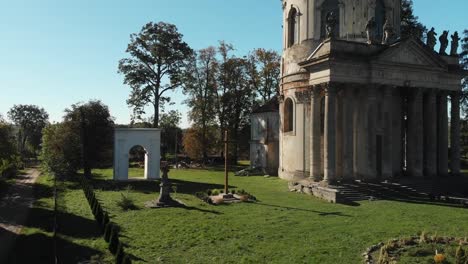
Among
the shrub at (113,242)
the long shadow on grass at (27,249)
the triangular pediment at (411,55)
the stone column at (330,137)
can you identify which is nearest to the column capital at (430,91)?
the triangular pediment at (411,55)

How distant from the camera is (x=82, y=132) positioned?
3653 cm

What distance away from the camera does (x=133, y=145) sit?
36031mm

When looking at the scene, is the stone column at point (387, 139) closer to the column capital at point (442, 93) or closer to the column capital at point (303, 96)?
the column capital at point (442, 93)

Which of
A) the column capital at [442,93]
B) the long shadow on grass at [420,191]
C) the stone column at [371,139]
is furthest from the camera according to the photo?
the column capital at [442,93]

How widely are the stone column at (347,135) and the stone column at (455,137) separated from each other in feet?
27.8

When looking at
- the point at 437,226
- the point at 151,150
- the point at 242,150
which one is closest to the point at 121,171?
the point at 151,150

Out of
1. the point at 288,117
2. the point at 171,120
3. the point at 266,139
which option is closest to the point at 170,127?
the point at 171,120

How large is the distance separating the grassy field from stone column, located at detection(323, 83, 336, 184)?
14114mm

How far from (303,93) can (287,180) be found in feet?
23.7

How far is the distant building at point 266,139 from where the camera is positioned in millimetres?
43041

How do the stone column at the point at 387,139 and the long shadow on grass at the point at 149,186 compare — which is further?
the long shadow on grass at the point at 149,186

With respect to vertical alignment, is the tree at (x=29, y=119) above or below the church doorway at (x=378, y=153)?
above

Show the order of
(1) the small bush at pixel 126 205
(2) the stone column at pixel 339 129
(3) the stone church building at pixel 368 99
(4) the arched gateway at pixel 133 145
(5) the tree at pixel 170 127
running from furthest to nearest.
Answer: (5) the tree at pixel 170 127 < (4) the arched gateway at pixel 133 145 < (2) the stone column at pixel 339 129 < (3) the stone church building at pixel 368 99 < (1) the small bush at pixel 126 205

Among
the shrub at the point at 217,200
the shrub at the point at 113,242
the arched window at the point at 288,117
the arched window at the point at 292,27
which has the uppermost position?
the arched window at the point at 292,27
